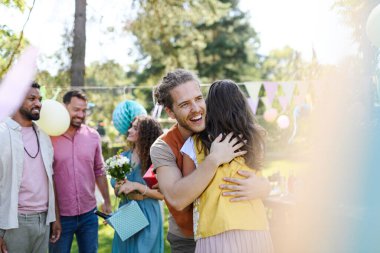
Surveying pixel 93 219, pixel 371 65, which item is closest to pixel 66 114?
pixel 93 219

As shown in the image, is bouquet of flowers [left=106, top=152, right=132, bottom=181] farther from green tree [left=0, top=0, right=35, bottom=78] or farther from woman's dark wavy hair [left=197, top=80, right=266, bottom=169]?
green tree [left=0, top=0, right=35, bottom=78]

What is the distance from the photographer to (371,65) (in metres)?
4.73

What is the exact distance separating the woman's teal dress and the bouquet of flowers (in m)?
0.18

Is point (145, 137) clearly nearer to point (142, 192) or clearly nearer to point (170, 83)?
point (142, 192)

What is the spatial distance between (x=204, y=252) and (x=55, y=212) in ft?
5.55

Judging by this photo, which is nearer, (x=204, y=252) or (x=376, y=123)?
(x=204, y=252)

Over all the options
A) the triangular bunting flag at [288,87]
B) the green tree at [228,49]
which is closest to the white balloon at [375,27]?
the triangular bunting flag at [288,87]

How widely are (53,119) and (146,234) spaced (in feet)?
3.63

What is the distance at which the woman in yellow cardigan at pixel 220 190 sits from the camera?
160 centimetres

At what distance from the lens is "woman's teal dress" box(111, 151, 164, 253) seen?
2756 mm

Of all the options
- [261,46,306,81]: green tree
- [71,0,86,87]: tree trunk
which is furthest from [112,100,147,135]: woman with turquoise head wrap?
[261,46,306,81]: green tree

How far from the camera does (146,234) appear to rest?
9.10ft

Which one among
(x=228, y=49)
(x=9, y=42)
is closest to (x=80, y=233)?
(x=9, y=42)

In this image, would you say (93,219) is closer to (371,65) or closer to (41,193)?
(41,193)
